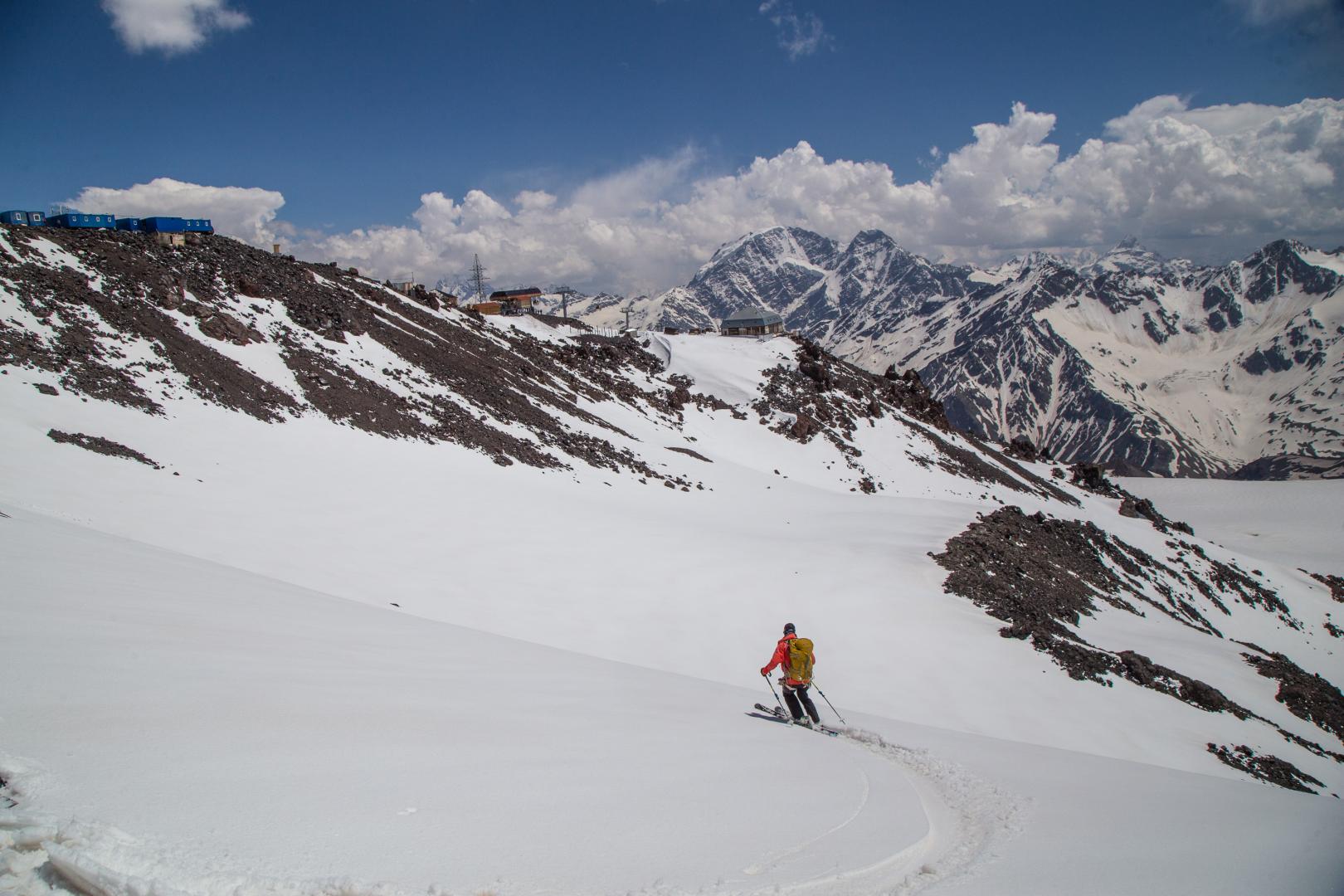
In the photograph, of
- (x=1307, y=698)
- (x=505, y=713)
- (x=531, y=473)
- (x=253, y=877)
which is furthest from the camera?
(x=531, y=473)

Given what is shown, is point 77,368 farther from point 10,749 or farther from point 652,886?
point 652,886

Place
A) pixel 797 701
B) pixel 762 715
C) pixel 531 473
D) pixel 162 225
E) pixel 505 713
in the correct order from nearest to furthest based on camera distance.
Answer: pixel 505 713 → pixel 797 701 → pixel 762 715 → pixel 531 473 → pixel 162 225

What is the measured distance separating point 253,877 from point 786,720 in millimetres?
9278

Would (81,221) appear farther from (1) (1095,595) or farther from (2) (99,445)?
(1) (1095,595)

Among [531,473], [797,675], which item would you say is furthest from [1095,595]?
[531,473]

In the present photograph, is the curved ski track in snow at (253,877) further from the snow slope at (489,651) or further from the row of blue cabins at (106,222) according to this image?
the row of blue cabins at (106,222)

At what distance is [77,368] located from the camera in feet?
80.2

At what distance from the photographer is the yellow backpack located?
11.5 m

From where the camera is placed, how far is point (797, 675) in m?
11.5

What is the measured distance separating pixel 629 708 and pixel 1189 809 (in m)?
6.75

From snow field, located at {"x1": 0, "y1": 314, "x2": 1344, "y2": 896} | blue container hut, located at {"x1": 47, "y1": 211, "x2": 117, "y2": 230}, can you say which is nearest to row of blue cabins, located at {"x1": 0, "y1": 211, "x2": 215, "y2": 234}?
blue container hut, located at {"x1": 47, "y1": 211, "x2": 117, "y2": 230}

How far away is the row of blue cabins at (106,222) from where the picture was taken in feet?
153

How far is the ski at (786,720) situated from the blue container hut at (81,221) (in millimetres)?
55969

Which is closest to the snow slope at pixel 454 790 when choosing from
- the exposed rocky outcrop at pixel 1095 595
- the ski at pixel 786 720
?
the ski at pixel 786 720
